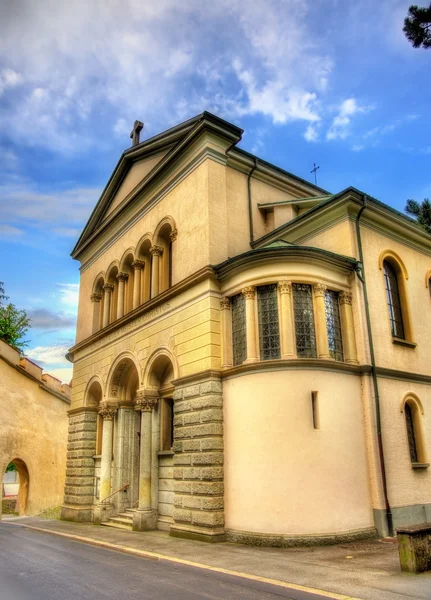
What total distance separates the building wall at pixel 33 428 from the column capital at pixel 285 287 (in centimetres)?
1982

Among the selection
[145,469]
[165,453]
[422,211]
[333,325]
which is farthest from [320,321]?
[422,211]

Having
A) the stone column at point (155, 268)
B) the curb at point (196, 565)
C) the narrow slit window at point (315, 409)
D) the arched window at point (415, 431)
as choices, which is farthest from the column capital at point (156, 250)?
the arched window at point (415, 431)

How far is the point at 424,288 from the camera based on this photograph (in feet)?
55.4

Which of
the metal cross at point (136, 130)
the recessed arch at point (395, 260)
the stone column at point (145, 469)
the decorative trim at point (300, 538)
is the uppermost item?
the metal cross at point (136, 130)

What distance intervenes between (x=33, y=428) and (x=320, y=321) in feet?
68.1

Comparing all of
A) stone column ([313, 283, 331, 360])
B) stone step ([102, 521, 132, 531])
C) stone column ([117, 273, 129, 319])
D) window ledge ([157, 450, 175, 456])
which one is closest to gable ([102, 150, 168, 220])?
stone column ([117, 273, 129, 319])

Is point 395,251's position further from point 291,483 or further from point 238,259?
point 291,483

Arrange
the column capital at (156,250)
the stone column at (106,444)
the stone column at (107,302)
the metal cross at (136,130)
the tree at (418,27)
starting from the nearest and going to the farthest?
the tree at (418,27), the column capital at (156,250), the stone column at (106,444), the stone column at (107,302), the metal cross at (136,130)

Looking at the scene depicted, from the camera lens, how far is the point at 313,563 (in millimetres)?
9562

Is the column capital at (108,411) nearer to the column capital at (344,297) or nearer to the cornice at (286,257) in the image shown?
the cornice at (286,257)

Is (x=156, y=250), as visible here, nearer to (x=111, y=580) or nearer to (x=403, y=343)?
(x=403, y=343)

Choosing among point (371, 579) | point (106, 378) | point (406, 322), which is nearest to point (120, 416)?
point (106, 378)

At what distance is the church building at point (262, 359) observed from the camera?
40.3 feet

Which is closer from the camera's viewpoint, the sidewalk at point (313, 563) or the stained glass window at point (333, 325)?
the sidewalk at point (313, 563)
